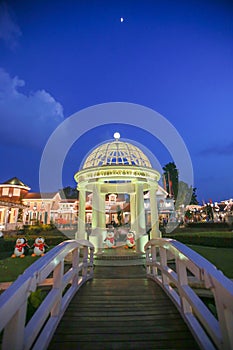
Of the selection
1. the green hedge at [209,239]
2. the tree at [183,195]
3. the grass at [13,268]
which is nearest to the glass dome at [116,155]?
the grass at [13,268]

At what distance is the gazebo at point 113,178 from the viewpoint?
1038cm

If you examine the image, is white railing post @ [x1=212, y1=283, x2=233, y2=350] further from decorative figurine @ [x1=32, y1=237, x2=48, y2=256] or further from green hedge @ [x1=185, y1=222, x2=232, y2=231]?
green hedge @ [x1=185, y1=222, x2=232, y2=231]

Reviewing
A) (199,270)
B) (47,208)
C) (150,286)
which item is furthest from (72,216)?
(199,270)

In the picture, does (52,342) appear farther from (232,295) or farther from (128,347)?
(232,295)

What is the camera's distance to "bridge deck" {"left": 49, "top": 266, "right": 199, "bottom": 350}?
2.81 metres

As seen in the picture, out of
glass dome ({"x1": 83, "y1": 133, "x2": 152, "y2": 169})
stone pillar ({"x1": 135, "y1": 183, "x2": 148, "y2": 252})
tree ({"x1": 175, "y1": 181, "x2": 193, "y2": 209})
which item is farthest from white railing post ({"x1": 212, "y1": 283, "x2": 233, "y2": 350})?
tree ({"x1": 175, "y1": 181, "x2": 193, "y2": 209})

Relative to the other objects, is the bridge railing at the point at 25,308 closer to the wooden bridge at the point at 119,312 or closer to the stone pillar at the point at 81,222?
the wooden bridge at the point at 119,312

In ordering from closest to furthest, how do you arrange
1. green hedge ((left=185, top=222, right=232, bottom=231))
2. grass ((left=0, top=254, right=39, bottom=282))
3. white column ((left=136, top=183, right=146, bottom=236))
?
grass ((left=0, top=254, right=39, bottom=282))
white column ((left=136, top=183, right=146, bottom=236))
green hedge ((left=185, top=222, right=232, bottom=231))

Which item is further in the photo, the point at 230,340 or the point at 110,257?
the point at 110,257

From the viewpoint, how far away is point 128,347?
8.97ft

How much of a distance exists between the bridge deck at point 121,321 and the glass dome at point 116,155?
753cm

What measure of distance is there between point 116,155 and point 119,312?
9.06m

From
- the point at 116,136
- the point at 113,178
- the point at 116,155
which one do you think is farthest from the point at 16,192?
the point at 113,178

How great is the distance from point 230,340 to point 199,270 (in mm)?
699
